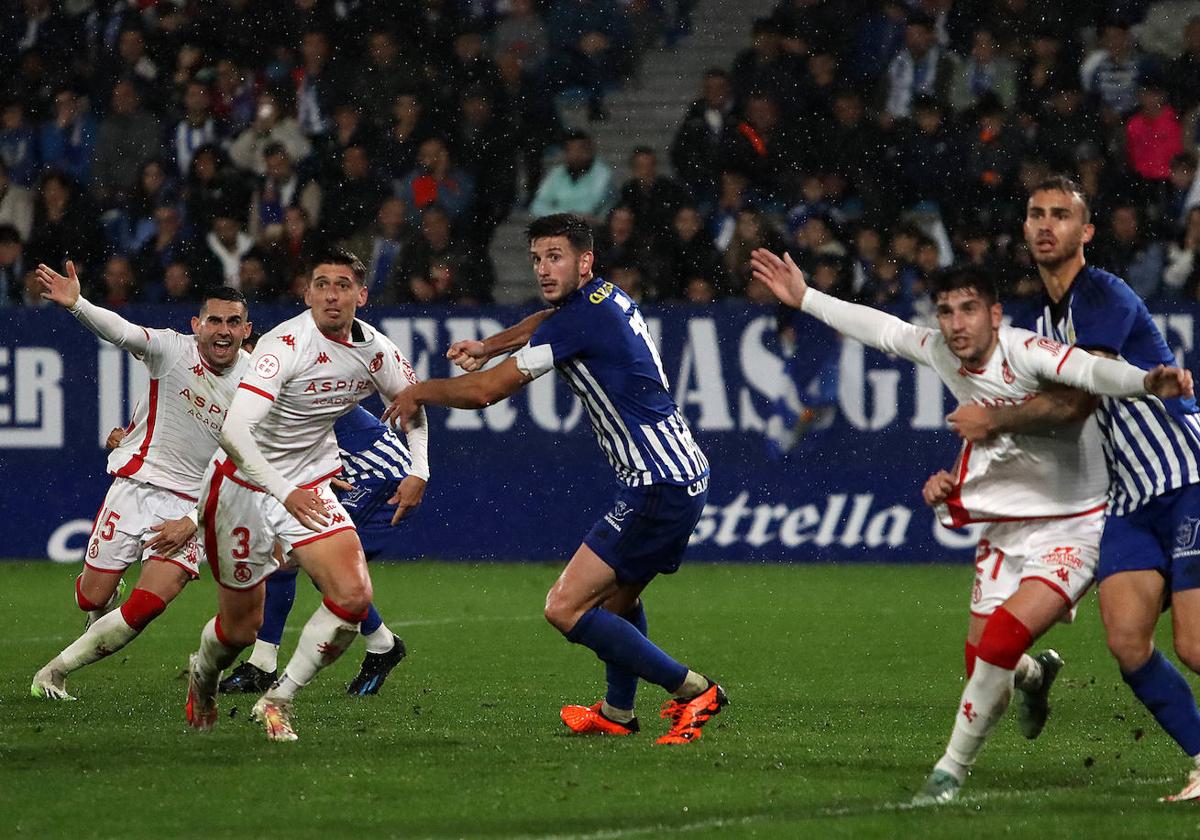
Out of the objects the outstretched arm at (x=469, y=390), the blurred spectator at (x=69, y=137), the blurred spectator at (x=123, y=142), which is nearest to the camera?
the outstretched arm at (x=469, y=390)

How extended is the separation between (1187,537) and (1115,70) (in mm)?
11538

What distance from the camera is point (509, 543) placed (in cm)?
1564

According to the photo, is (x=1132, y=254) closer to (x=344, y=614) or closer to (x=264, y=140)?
(x=264, y=140)

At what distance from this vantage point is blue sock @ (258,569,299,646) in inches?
387

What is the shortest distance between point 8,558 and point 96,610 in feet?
21.1

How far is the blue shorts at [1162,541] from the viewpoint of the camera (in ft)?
21.2

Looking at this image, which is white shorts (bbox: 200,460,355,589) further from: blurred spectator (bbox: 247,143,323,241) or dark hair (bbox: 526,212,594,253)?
blurred spectator (bbox: 247,143,323,241)

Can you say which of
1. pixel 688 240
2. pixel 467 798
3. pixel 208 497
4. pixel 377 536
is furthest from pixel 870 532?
pixel 467 798

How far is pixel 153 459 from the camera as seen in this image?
9.74 meters

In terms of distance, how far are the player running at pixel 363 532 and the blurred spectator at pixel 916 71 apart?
801 cm

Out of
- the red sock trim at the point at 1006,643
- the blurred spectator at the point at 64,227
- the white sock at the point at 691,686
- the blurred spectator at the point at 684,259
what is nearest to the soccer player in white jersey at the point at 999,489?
the red sock trim at the point at 1006,643

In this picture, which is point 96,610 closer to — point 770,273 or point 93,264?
point 770,273

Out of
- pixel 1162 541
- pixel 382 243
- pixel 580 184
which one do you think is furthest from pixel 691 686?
pixel 580 184

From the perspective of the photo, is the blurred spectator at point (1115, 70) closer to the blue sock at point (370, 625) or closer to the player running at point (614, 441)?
the blue sock at point (370, 625)
